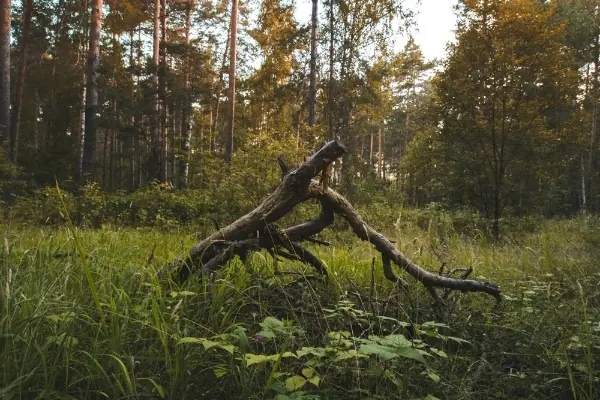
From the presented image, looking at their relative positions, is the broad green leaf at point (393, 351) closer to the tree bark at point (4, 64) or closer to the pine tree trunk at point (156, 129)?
the tree bark at point (4, 64)

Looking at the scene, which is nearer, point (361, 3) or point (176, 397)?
point (176, 397)

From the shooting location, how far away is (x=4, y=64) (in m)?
9.79

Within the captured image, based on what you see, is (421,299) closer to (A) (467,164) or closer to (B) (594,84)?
(A) (467,164)

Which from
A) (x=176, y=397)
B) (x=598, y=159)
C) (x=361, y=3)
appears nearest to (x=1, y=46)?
(x=176, y=397)

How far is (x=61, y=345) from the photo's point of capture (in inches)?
60.2

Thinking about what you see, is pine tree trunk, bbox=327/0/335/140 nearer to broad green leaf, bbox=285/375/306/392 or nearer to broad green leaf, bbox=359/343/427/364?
broad green leaf, bbox=359/343/427/364

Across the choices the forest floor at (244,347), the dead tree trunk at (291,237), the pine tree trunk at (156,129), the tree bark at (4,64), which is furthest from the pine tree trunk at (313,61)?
the forest floor at (244,347)

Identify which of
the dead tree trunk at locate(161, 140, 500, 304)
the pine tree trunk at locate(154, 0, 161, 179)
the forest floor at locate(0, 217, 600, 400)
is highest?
the pine tree trunk at locate(154, 0, 161, 179)

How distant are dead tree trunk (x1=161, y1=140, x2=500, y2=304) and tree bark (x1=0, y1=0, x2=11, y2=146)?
10125 mm

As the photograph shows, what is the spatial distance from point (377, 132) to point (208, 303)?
145 feet

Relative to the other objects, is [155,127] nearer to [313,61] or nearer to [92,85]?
[92,85]

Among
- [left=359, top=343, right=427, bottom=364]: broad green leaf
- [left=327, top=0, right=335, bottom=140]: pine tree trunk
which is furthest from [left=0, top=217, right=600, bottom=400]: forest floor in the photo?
[left=327, top=0, right=335, bottom=140]: pine tree trunk

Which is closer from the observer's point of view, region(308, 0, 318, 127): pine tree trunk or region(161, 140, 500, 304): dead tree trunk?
region(161, 140, 500, 304): dead tree trunk

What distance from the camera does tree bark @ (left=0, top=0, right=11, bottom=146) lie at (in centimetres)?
955
